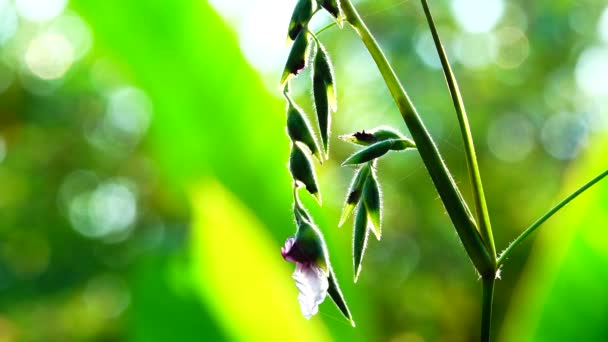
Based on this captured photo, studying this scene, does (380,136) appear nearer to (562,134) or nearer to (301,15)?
(301,15)

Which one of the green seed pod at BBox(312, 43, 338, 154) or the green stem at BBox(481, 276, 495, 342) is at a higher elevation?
the green seed pod at BBox(312, 43, 338, 154)

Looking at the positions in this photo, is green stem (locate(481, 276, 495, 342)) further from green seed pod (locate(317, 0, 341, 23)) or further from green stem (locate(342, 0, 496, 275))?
green seed pod (locate(317, 0, 341, 23))

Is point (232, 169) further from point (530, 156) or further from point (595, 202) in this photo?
point (530, 156)

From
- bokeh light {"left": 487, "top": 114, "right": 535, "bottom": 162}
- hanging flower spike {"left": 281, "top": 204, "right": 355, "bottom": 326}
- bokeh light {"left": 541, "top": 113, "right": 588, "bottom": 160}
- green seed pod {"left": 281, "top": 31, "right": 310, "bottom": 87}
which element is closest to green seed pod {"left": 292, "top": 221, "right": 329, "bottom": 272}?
hanging flower spike {"left": 281, "top": 204, "right": 355, "bottom": 326}

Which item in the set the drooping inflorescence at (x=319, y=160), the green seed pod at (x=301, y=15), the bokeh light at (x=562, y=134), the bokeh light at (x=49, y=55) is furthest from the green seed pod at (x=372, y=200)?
the bokeh light at (x=49, y=55)

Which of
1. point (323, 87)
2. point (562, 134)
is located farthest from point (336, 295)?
point (562, 134)

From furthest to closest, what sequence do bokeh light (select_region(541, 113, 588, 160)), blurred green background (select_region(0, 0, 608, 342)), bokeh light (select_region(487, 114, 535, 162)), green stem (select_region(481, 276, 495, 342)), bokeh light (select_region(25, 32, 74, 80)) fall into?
1. bokeh light (select_region(25, 32, 74, 80))
2. bokeh light (select_region(487, 114, 535, 162))
3. bokeh light (select_region(541, 113, 588, 160))
4. blurred green background (select_region(0, 0, 608, 342))
5. green stem (select_region(481, 276, 495, 342))
